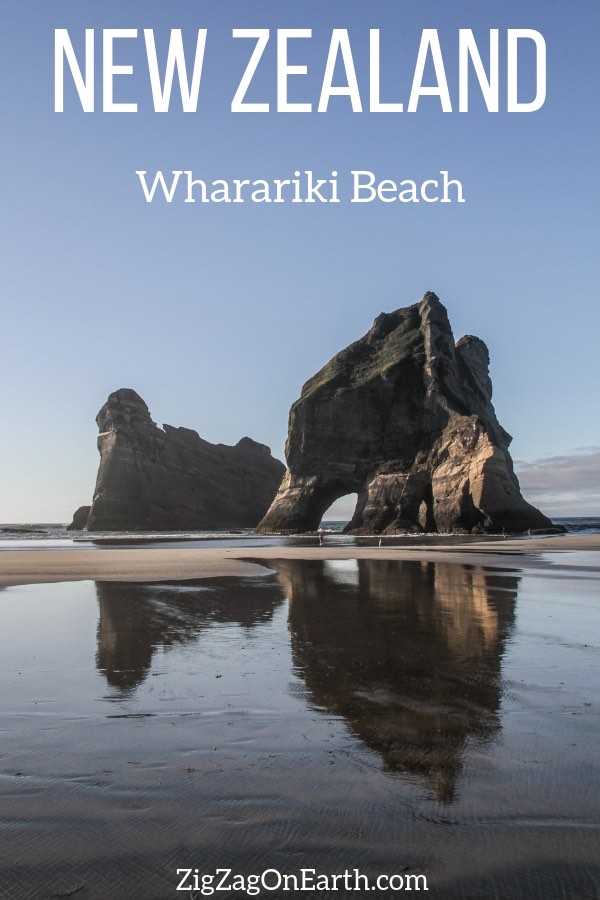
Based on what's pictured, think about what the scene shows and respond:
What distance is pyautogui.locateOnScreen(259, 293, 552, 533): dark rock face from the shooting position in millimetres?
68062

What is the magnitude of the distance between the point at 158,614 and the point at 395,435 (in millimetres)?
69948

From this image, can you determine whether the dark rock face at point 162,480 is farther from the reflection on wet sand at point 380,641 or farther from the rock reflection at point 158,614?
the reflection on wet sand at point 380,641

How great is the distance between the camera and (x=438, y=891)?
3.04 metres

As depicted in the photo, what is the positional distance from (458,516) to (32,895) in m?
62.4

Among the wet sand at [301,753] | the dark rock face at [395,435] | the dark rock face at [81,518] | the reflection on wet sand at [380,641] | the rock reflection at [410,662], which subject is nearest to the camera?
the wet sand at [301,753]

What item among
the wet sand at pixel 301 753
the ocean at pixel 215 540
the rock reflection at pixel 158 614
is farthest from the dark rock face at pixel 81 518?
the wet sand at pixel 301 753

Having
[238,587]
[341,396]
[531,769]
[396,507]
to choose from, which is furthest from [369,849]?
[341,396]

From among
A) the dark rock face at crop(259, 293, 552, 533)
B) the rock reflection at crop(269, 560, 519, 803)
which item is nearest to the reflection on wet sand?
the rock reflection at crop(269, 560, 519, 803)

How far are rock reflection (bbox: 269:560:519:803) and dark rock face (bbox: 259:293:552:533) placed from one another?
5031 centimetres

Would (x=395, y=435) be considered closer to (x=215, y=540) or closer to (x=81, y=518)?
(x=215, y=540)

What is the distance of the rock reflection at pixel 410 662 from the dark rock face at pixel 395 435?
5031 cm

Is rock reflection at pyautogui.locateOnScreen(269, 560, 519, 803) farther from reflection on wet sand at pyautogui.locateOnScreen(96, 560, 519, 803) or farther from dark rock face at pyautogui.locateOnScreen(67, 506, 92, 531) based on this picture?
dark rock face at pyautogui.locateOnScreen(67, 506, 92, 531)

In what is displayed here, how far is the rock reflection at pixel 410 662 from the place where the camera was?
200 inches

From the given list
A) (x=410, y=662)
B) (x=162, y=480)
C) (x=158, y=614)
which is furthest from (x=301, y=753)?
(x=162, y=480)
